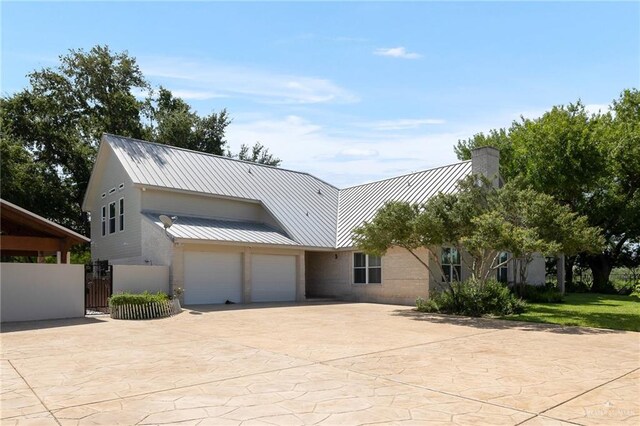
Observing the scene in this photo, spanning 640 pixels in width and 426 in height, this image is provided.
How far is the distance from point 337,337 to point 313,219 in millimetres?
15738

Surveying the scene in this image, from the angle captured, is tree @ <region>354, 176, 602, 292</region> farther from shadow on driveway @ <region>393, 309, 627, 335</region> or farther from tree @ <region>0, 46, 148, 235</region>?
tree @ <region>0, 46, 148, 235</region>

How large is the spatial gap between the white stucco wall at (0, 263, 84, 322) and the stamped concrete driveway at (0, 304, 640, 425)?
2.82m

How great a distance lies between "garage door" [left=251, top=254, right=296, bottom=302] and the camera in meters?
24.4

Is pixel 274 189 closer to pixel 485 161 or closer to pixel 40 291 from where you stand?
pixel 485 161

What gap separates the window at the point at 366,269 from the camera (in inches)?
985

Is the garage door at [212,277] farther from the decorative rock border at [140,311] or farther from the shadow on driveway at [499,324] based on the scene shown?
the shadow on driveway at [499,324]

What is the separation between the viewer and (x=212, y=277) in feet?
75.1

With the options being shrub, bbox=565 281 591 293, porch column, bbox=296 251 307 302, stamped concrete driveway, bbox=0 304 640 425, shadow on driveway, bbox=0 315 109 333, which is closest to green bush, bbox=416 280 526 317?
stamped concrete driveway, bbox=0 304 640 425

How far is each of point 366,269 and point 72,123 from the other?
85.6 ft

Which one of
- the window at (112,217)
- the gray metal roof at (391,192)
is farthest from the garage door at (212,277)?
the window at (112,217)

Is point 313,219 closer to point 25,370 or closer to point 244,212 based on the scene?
point 244,212

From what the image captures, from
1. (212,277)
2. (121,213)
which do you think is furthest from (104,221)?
(212,277)

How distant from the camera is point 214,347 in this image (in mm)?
11234

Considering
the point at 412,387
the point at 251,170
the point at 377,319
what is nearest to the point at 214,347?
the point at 412,387
